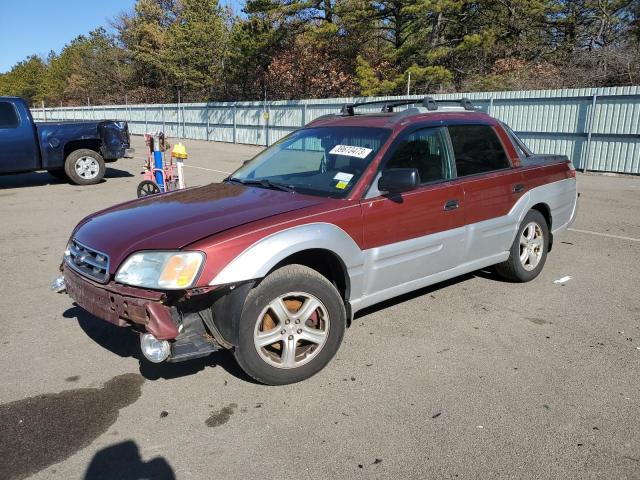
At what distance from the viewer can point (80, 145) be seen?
12.3 metres

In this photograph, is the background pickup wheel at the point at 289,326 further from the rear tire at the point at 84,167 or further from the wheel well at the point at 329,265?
the rear tire at the point at 84,167

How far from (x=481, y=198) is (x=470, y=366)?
1580mm

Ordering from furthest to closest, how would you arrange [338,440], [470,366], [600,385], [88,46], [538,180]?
1. [88,46]
2. [538,180]
3. [470,366]
4. [600,385]
5. [338,440]

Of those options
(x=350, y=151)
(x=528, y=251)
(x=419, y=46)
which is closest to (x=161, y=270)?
(x=350, y=151)

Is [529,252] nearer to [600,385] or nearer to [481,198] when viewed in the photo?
[481,198]

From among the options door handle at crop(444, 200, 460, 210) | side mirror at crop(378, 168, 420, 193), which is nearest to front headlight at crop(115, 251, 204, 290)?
side mirror at crop(378, 168, 420, 193)

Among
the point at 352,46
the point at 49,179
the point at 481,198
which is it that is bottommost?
the point at 49,179

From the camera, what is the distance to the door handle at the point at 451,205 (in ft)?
13.9

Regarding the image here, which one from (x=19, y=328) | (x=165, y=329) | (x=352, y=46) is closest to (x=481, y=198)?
(x=165, y=329)

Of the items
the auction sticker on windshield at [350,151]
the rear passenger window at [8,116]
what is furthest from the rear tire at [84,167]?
the auction sticker on windshield at [350,151]

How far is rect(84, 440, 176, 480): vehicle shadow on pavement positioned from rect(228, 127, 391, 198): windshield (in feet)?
6.65

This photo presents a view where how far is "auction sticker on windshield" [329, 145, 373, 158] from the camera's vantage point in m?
4.00

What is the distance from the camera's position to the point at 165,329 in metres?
2.93

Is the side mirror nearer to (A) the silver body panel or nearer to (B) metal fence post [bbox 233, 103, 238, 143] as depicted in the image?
(A) the silver body panel
